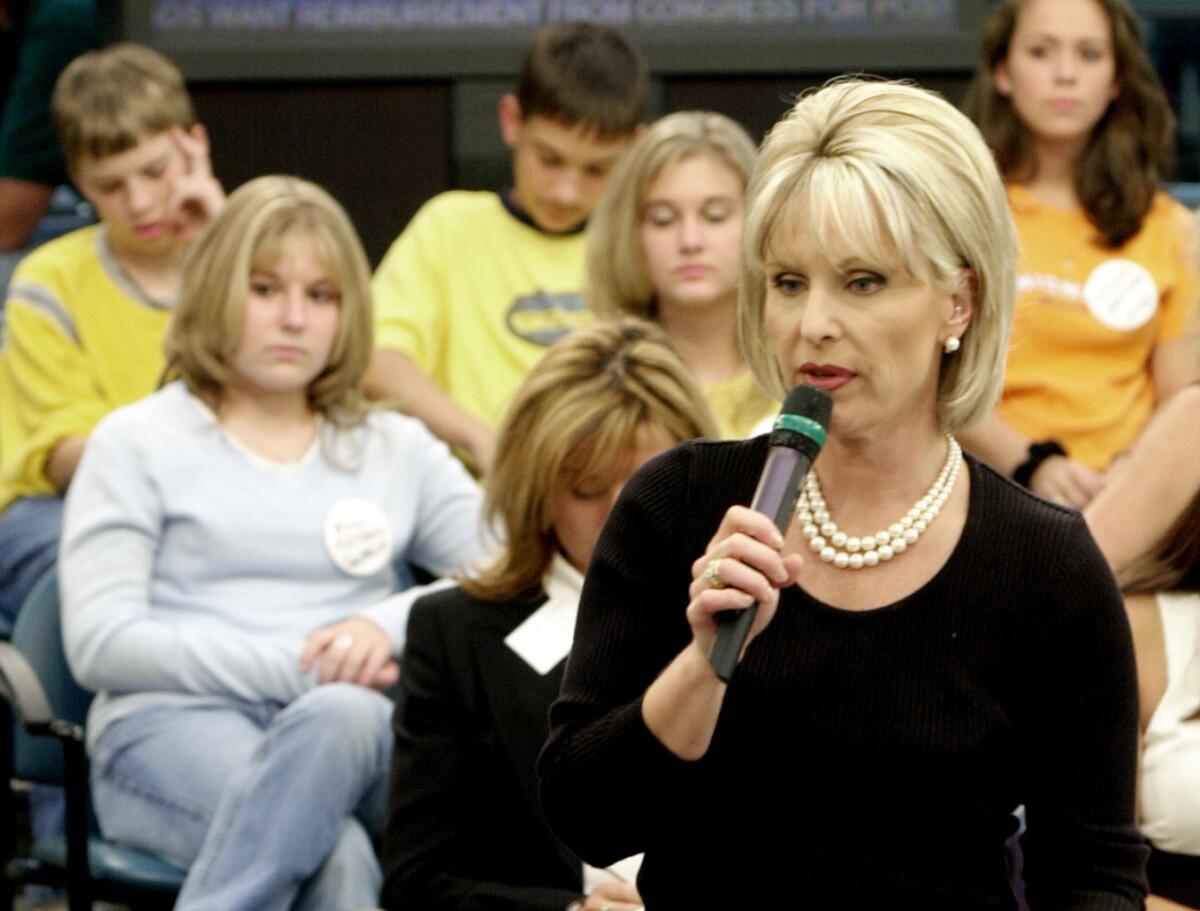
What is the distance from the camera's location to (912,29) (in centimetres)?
432

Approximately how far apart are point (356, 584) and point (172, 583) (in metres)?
0.30

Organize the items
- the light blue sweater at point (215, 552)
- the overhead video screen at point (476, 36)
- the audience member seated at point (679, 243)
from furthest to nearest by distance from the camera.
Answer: the overhead video screen at point (476, 36) < the audience member seated at point (679, 243) < the light blue sweater at point (215, 552)

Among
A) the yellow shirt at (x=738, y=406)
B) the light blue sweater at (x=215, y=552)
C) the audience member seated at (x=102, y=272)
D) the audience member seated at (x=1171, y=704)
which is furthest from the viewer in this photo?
the audience member seated at (x=102, y=272)

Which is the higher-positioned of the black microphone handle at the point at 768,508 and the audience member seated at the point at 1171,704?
the black microphone handle at the point at 768,508

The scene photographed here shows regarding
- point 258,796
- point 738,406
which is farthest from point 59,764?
point 738,406

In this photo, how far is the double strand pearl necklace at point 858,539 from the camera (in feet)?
5.20

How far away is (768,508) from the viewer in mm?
1359

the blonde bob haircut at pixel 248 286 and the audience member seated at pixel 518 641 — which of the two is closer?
the audience member seated at pixel 518 641

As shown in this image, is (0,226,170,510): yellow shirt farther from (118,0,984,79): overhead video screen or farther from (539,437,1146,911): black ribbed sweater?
(539,437,1146,911): black ribbed sweater

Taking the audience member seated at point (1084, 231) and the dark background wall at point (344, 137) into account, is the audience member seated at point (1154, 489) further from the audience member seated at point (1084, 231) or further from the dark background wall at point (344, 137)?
the dark background wall at point (344, 137)

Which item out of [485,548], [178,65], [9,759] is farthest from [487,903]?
[178,65]

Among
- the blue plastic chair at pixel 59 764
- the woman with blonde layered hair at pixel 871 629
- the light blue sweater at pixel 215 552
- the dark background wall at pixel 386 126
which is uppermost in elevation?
the woman with blonde layered hair at pixel 871 629

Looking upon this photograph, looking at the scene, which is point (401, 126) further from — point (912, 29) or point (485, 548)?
point (485, 548)

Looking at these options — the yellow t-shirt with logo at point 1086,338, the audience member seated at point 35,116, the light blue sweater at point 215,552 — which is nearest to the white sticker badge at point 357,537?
the light blue sweater at point 215,552
